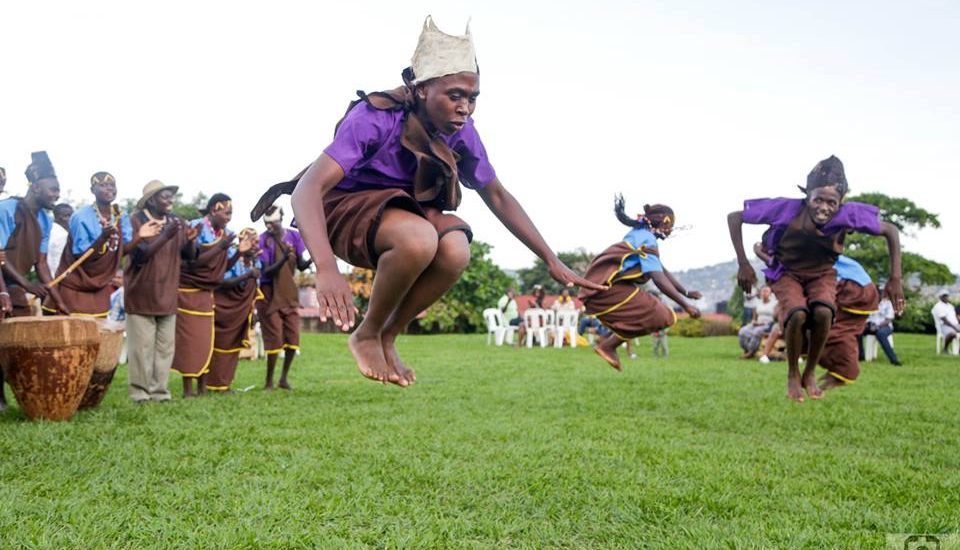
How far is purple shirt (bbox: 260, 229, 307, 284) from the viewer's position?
422 inches

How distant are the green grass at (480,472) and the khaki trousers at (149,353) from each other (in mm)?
341

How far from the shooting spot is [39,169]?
848cm

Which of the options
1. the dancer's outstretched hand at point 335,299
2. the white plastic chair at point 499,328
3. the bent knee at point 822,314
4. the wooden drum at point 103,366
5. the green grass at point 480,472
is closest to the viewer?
the dancer's outstretched hand at point 335,299

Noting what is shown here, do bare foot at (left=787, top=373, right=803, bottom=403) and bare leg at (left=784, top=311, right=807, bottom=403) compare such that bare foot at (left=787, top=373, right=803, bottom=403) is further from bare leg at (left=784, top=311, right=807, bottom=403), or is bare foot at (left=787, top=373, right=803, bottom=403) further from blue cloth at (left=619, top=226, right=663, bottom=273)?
blue cloth at (left=619, top=226, right=663, bottom=273)

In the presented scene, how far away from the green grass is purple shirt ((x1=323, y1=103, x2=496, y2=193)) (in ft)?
6.16

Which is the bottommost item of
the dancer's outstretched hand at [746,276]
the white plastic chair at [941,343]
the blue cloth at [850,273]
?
the white plastic chair at [941,343]

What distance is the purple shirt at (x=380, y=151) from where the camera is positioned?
3.40m

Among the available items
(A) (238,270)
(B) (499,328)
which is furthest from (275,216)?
(B) (499,328)

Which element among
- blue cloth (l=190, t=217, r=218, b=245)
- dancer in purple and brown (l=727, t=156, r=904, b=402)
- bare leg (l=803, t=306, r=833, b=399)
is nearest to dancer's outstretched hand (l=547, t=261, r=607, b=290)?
dancer in purple and brown (l=727, t=156, r=904, b=402)

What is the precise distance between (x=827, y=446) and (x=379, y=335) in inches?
204

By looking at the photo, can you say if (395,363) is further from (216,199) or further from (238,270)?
(238,270)

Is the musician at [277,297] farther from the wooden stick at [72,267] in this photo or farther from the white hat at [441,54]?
the white hat at [441,54]

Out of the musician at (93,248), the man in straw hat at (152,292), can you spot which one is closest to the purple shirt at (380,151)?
the musician at (93,248)

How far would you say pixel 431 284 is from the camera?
3.61 metres
